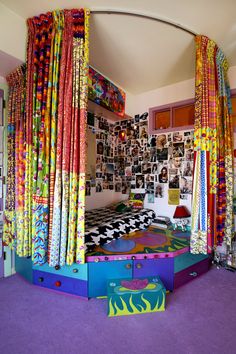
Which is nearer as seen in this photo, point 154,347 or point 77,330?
point 154,347

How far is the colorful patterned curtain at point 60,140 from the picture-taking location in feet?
5.36

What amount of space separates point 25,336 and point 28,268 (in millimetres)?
771

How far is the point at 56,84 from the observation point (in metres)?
1.68

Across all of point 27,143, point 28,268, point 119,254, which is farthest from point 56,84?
point 28,268

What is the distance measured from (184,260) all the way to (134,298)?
735 mm

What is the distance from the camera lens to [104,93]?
2598mm

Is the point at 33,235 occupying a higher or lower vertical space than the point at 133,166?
lower

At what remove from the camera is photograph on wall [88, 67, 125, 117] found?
2.38 meters

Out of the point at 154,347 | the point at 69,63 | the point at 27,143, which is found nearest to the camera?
the point at 154,347

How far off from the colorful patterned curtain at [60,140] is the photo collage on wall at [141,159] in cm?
159

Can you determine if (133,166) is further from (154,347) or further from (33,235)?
(154,347)

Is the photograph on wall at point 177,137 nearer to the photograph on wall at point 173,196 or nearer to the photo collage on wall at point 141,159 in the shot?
the photo collage on wall at point 141,159

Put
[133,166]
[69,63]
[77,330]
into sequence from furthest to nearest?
[133,166] < [69,63] < [77,330]

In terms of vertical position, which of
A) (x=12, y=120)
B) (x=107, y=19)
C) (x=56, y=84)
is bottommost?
(x=12, y=120)
